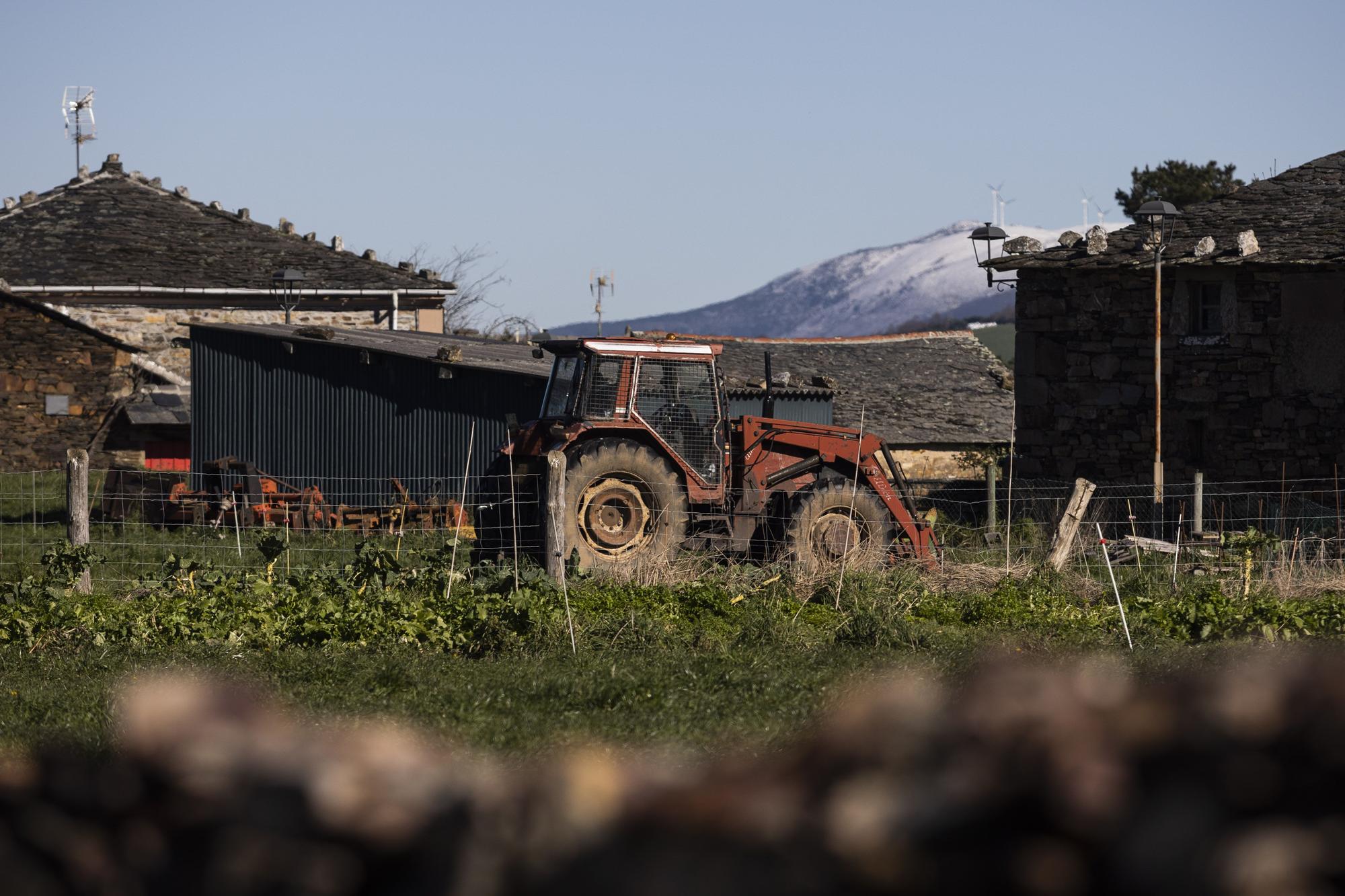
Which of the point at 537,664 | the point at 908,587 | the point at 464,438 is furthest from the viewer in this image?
the point at 464,438

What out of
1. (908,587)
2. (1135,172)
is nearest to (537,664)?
(908,587)

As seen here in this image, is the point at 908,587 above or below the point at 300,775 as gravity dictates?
below

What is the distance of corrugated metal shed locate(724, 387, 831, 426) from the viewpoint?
27.1 m

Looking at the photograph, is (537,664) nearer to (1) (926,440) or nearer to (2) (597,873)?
(2) (597,873)

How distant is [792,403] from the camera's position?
2803 cm

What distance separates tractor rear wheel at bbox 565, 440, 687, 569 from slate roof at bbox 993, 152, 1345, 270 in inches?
318

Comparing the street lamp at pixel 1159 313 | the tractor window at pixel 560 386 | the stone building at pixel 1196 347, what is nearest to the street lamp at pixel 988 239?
the stone building at pixel 1196 347

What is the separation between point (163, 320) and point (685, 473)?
880 inches

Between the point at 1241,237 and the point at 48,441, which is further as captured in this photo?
the point at 48,441

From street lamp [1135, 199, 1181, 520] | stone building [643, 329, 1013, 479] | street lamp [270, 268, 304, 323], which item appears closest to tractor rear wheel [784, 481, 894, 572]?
street lamp [1135, 199, 1181, 520]

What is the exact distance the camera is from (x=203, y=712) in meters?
1.79

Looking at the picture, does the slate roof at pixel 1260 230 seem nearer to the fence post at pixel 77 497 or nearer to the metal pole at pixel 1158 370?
the metal pole at pixel 1158 370

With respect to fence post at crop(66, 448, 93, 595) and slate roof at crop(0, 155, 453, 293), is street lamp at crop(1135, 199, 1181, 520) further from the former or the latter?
slate roof at crop(0, 155, 453, 293)

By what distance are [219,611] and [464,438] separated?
Result: 12.8m
